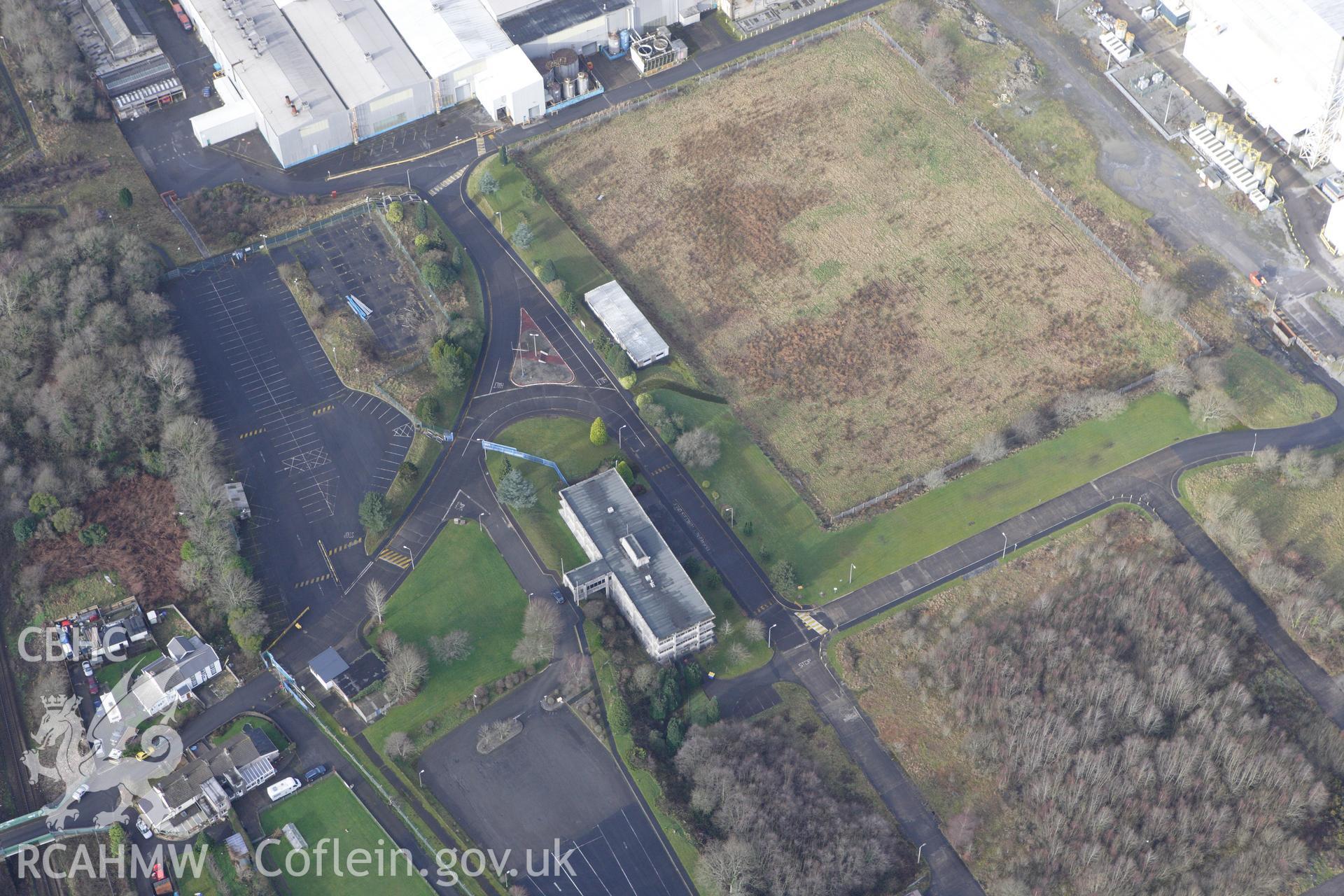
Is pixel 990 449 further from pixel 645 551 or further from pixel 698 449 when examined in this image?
pixel 645 551

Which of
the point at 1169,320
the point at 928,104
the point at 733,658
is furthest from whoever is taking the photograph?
the point at 928,104

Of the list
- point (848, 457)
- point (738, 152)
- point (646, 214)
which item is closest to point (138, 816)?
point (848, 457)

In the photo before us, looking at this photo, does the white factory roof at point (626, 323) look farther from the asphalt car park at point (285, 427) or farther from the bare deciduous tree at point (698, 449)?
the asphalt car park at point (285, 427)

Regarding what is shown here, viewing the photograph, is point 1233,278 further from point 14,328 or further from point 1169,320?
point 14,328

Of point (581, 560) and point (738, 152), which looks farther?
point (738, 152)

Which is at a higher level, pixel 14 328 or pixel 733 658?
pixel 14 328

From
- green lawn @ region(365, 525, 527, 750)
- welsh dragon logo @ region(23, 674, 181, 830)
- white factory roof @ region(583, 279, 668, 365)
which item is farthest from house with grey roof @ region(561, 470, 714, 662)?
welsh dragon logo @ region(23, 674, 181, 830)

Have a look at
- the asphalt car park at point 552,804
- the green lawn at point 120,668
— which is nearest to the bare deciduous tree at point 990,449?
the asphalt car park at point 552,804
